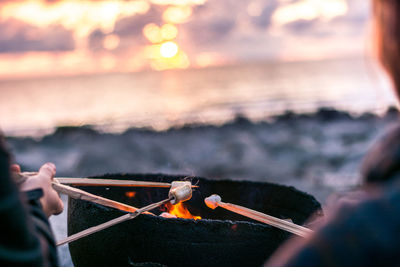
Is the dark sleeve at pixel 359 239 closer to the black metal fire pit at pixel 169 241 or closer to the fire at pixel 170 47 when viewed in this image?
the black metal fire pit at pixel 169 241

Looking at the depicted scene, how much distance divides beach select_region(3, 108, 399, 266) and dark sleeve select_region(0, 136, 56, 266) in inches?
130

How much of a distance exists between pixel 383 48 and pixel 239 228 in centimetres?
137

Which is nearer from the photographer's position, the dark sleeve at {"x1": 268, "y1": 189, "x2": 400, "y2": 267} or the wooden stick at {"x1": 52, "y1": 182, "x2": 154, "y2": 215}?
the dark sleeve at {"x1": 268, "y1": 189, "x2": 400, "y2": 267}

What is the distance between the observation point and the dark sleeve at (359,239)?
85 cm

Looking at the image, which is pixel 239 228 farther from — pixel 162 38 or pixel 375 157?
pixel 162 38

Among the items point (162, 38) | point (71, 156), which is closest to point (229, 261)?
point (71, 156)

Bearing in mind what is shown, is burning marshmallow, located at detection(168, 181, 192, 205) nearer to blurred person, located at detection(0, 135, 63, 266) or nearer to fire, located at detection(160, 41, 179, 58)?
blurred person, located at detection(0, 135, 63, 266)

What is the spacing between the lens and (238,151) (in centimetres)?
947

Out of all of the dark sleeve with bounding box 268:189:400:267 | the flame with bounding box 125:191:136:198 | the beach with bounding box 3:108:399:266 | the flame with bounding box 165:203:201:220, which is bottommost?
the dark sleeve with bounding box 268:189:400:267

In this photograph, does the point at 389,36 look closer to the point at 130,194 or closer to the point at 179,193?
the point at 179,193

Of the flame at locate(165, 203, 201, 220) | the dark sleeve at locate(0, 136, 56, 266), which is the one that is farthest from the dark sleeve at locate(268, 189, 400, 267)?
the flame at locate(165, 203, 201, 220)

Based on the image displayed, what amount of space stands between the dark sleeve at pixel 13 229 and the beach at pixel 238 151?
10.8 ft

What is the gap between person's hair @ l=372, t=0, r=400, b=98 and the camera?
105 cm

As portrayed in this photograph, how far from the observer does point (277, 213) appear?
300 cm
